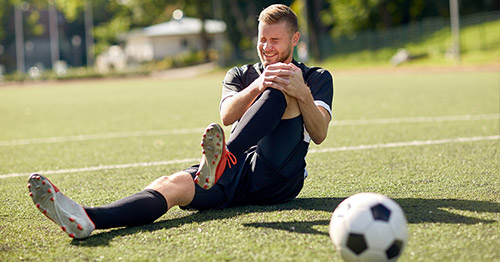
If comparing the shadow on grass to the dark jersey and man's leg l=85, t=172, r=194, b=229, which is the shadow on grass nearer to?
man's leg l=85, t=172, r=194, b=229

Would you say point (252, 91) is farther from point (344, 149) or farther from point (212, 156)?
point (344, 149)

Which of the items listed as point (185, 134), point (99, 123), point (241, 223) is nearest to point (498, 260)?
point (241, 223)

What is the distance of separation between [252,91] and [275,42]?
0.40 m

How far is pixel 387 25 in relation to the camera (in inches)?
1754

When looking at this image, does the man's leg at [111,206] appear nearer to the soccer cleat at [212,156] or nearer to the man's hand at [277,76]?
the soccer cleat at [212,156]

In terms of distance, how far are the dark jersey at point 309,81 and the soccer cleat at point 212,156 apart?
29.4 inches

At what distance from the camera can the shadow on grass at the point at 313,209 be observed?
3.28 metres

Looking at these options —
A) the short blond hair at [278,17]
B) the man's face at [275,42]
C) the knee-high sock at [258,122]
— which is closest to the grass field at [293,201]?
the knee-high sock at [258,122]

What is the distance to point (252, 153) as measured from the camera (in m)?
3.81

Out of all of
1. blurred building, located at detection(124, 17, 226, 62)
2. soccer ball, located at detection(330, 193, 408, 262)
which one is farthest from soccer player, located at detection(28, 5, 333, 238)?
blurred building, located at detection(124, 17, 226, 62)

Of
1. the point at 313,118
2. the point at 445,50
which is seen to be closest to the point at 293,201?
the point at 313,118

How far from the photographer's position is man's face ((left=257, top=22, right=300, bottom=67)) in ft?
12.2

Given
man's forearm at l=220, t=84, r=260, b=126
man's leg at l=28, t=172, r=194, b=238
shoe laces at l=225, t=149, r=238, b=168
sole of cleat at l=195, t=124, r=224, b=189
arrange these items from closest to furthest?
1. man's leg at l=28, t=172, r=194, b=238
2. sole of cleat at l=195, t=124, r=224, b=189
3. shoe laces at l=225, t=149, r=238, b=168
4. man's forearm at l=220, t=84, r=260, b=126

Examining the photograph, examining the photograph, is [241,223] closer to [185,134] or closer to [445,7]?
[185,134]
